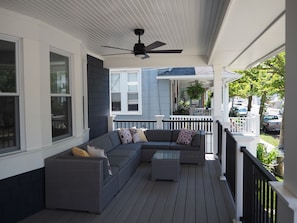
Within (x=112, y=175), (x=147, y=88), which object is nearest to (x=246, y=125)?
(x=147, y=88)

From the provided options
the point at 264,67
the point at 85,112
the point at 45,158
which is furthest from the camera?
the point at 264,67

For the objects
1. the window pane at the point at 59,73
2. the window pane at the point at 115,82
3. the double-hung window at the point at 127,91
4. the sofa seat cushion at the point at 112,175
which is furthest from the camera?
the window pane at the point at 115,82

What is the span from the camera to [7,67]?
3.64m

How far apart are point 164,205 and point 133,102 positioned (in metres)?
6.96

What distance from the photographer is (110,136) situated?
257 inches

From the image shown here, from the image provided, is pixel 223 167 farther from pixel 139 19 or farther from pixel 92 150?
pixel 139 19

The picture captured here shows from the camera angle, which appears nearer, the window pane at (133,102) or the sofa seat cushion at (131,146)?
the sofa seat cushion at (131,146)

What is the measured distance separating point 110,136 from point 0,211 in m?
3.32

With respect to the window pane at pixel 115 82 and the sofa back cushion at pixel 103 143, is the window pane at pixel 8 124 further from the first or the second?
the window pane at pixel 115 82

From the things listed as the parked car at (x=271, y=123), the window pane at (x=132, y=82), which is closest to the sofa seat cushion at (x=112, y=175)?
the window pane at (x=132, y=82)

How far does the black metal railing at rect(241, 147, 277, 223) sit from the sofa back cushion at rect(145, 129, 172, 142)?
4.36 metres

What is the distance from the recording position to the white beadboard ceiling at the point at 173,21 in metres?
3.28

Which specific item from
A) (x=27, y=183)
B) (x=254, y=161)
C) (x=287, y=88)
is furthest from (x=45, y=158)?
(x=287, y=88)

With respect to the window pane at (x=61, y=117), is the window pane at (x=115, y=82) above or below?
above
